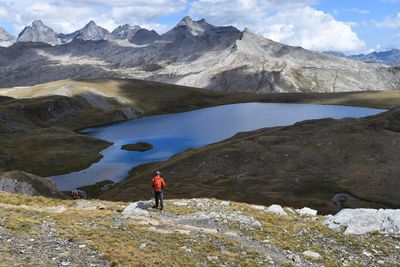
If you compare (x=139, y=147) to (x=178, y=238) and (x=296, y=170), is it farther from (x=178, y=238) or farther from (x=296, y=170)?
(x=178, y=238)

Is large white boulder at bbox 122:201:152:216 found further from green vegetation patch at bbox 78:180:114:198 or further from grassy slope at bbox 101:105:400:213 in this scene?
green vegetation patch at bbox 78:180:114:198

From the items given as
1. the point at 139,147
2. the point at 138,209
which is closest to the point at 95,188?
the point at 139,147

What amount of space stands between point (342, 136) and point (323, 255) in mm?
85591

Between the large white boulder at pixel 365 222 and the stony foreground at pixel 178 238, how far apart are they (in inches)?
14.8

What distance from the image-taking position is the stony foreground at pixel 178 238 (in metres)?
27.3

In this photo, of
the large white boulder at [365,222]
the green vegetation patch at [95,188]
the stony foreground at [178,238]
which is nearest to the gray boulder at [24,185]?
the stony foreground at [178,238]

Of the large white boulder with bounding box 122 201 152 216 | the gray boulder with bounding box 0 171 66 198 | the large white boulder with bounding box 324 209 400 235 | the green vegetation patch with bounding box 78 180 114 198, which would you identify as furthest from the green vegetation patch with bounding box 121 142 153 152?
the large white boulder with bounding box 324 209 400 235

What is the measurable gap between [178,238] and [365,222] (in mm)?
15511

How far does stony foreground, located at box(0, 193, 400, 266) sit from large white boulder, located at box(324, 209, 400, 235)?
A: 14.8 inches

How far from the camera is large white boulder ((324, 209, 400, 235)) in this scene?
1419 inches

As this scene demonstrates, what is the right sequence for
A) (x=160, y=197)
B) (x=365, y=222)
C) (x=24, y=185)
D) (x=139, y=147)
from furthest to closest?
(x=139, y=147) → (x=24, y=185) → (x=160, y=197) → (x=365, y=222)

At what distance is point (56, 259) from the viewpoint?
85.4 feet

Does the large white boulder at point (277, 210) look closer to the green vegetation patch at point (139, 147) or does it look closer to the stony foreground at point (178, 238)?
the stony foreground at point (178, 238)

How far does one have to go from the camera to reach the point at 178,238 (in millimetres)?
31109
